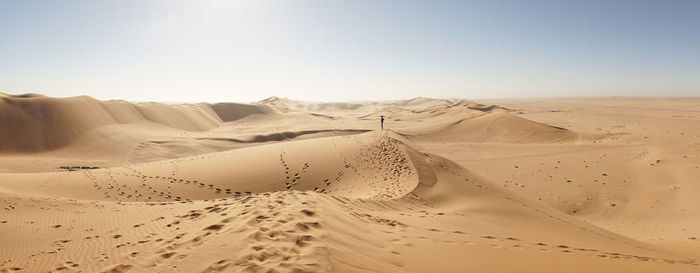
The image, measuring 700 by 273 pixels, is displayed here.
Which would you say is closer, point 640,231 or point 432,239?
point 432,239

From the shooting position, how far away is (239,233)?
4746mm

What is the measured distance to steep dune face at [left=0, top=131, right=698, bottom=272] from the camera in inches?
166

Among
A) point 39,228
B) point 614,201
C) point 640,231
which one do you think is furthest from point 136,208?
point 614,201

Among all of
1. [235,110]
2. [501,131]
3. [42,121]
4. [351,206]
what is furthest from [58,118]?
[501,131]

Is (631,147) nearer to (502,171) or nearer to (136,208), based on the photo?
(502,171)

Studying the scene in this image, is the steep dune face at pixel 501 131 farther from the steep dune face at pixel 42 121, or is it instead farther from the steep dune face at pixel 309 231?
the steep dune face at pixel 42 121

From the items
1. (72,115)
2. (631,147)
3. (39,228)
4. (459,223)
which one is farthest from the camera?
(72,115)

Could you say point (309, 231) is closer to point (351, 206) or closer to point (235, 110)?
point (351, 206)

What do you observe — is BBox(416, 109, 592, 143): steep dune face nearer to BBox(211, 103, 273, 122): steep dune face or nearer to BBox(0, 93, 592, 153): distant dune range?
BBox(0, 93, 592, 153): distant dune range

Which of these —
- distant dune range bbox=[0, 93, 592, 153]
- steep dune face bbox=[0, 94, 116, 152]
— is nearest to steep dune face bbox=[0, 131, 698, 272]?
steep dune face bbox=[0, 94, 116, 152]

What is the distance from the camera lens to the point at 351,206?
6.96 meters

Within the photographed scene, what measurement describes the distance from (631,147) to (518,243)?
A: 20.3m

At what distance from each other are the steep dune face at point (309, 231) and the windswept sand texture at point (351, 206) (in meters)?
0.04

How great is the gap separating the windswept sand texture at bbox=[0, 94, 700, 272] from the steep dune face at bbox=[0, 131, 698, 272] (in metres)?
0.04
